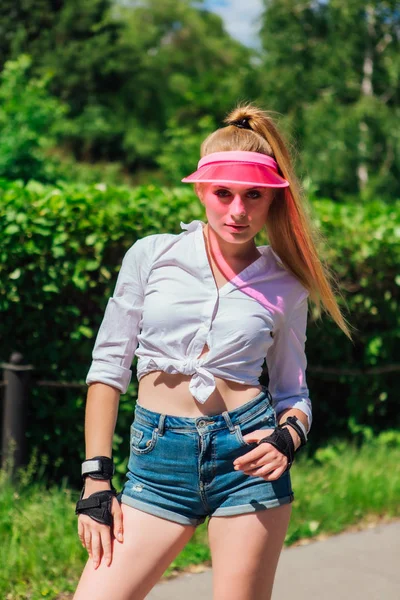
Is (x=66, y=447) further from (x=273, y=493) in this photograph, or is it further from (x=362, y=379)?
(x=273, y=493)

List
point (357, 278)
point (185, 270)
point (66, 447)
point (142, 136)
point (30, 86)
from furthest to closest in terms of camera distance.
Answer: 1. point (142, 136)
2. point (30, 86)
3. point (357, 278)
4. point (66, 447)
5. point (185, 270)

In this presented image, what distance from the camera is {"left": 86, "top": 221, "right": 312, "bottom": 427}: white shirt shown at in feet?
6.94

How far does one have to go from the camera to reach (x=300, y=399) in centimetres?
230

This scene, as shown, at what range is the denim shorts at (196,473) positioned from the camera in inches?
81.5

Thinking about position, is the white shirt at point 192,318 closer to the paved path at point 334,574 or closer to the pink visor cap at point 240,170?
the pink visor cap at point 240,170

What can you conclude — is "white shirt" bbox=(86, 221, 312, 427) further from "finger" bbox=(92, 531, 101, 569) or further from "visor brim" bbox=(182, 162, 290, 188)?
"finger" bbox=(92, 531, 101, 569)

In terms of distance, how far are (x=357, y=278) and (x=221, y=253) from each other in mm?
3669

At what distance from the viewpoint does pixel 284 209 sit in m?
2.31

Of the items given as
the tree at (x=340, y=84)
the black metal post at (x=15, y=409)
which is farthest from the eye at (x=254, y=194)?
the tree at (x=340, y=84)

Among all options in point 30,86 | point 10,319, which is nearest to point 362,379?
point 10,319

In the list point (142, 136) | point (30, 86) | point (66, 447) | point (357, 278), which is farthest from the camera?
point (142, 136)

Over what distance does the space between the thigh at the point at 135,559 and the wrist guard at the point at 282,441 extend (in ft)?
1.04

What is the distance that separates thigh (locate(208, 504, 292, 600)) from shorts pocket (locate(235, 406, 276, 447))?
0.20 metres

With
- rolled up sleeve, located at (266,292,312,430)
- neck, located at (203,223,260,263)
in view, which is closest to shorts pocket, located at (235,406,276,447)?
rolled up sleeve, located at (266,292,312,430)
